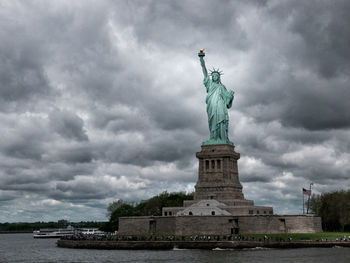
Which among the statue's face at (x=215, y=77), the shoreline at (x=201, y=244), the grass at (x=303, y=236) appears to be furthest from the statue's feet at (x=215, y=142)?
the shoreline at (x=201, y=244)

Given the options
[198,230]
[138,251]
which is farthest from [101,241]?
[198,230]

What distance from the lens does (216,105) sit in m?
73.4

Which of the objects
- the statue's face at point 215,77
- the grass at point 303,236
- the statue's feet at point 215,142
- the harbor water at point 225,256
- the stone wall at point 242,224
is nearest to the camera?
the harbor water at point 225,256

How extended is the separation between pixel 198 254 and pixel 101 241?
17.1 metres

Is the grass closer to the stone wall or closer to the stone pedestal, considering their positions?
the stone wall

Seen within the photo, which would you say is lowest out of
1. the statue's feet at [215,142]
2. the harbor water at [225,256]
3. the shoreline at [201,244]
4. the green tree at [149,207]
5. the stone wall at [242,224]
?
the harbor water at [225,256]

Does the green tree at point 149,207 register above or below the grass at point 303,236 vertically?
above

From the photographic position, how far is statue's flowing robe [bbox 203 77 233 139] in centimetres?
7294

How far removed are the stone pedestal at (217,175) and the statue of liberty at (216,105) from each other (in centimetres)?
181

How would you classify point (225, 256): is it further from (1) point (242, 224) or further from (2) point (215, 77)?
(2) point (215, 77)

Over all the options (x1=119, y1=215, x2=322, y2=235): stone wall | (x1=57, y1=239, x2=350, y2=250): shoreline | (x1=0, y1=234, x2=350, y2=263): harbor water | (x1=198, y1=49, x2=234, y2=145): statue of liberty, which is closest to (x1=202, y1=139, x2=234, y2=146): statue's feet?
(x1=198, y1=49, x2=234, y2=145): statue of liberty

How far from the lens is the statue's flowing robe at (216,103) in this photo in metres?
72.9

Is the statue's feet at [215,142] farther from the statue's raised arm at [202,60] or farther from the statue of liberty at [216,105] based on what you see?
the statue's raised arm at [202,60]

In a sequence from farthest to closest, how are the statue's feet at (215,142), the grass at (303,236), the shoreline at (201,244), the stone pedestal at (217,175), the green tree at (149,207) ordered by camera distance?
1. the green tree at (149,207)
2. the statue's feet at (215,142)
3. the stone pedestal at (217,175)
4. the grass at (303,236)
5. the shoreline at (201,244)
